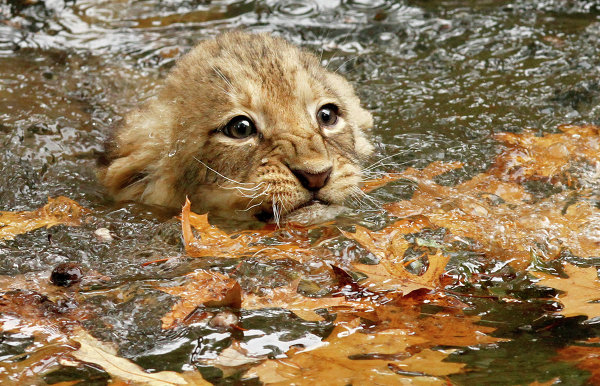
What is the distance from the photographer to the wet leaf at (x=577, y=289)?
344 centimetres

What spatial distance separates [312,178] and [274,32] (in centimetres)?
460

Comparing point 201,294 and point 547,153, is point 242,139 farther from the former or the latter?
point 547,153

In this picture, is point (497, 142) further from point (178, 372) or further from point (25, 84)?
point (25, 84)

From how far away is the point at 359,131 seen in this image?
564 cm

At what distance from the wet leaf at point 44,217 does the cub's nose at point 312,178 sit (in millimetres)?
1602

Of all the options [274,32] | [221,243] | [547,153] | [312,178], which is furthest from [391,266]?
[274,32]

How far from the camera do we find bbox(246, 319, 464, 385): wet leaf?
2.94 metres

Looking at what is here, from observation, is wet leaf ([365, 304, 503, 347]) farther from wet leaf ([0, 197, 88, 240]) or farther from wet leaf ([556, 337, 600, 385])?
wet leaf ([0, 197, 88, 240])

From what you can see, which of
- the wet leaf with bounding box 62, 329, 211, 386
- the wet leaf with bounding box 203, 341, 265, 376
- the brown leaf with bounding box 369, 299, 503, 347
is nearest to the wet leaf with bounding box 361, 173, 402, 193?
the brown leaf with bounding box 369, 299, 503, 347

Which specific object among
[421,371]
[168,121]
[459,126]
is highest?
[168,121]

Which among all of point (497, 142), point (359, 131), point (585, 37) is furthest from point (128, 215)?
point (585, 37)

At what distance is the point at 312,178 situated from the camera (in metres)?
4.34

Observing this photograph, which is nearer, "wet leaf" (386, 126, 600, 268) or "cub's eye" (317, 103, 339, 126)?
"wet leaf" (386, 126, 600, 268)

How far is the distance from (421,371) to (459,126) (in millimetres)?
3758
